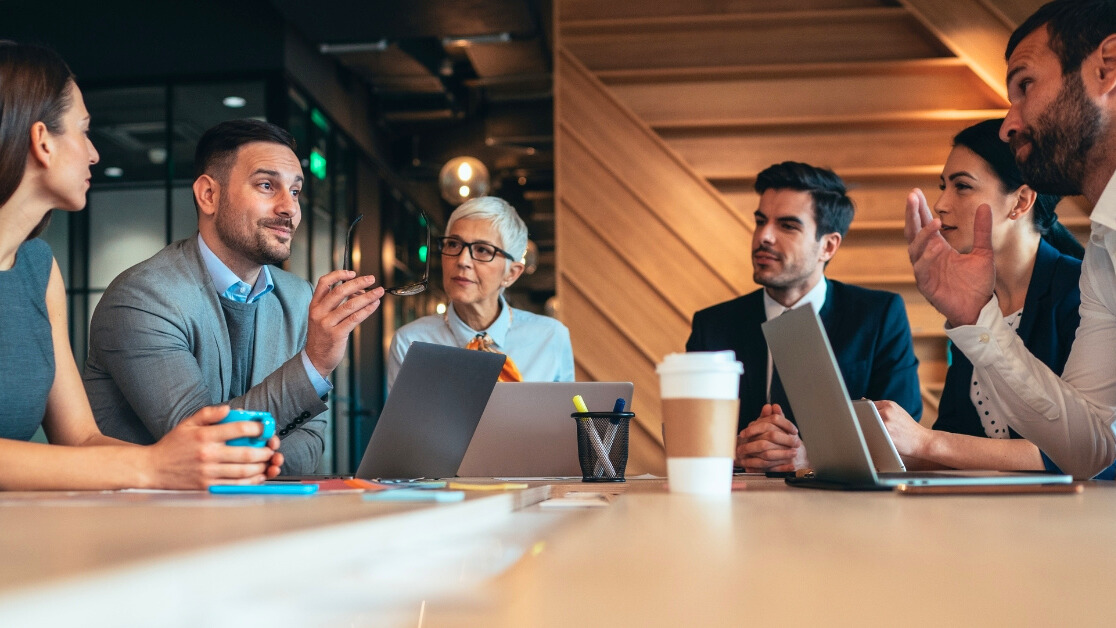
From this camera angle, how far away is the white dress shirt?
64.9 inches

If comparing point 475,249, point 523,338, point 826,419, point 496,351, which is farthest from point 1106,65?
point 475,249

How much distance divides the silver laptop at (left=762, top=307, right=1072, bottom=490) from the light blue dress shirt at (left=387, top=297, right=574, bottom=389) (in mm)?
1806

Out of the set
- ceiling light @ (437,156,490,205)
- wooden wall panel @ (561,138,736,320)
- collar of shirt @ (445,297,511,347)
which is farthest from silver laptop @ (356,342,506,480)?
ceiling light @ (437,156,490,205)

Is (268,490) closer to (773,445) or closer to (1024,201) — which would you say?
(773,445)

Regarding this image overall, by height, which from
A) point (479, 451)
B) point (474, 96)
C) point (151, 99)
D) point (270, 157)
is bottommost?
point (479, 451)

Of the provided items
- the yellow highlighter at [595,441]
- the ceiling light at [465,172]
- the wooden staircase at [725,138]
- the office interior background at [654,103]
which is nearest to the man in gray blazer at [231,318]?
the yellow highlighter at [595,441]

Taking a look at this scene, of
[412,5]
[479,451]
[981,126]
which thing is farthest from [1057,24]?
[412,5]

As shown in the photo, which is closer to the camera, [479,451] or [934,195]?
[479,451]

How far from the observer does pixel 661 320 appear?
4352 mm

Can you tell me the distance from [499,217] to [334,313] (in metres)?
1.48

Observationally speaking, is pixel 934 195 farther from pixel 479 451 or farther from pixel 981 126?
pixel 479 451

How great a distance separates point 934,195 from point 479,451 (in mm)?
3193

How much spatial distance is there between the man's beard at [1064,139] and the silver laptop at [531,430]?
3.45 ft

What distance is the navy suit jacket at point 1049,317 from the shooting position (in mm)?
2094
